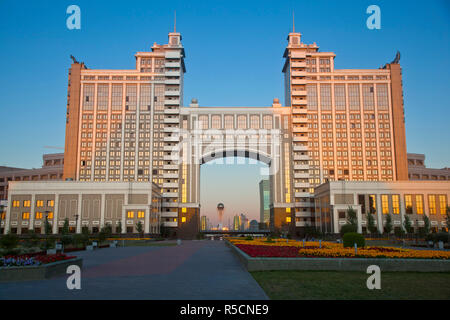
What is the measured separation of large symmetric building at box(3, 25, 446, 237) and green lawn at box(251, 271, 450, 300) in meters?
80.1

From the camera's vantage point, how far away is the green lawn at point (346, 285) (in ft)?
38.1

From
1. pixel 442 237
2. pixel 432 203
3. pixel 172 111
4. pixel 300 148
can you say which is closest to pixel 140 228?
pixel 172 111

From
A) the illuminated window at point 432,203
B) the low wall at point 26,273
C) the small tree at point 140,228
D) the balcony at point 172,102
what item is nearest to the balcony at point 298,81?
the balcony at point 172,102

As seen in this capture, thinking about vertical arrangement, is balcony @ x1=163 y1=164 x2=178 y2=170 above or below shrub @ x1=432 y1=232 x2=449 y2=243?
above

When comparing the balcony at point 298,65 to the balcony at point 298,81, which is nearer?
the balcony at point 298,81

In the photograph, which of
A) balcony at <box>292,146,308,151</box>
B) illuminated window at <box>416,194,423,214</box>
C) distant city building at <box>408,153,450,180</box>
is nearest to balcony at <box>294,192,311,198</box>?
balcony at <box>292,146,308,151</box>

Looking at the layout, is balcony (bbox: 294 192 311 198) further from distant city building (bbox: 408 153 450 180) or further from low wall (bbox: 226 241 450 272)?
low wall (bbox: 226 241 450 272)

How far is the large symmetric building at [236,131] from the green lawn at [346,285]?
80.1m

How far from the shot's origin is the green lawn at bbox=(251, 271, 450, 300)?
11.6 meters

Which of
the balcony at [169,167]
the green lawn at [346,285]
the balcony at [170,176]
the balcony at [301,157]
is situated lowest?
the green lawn at [346,285]

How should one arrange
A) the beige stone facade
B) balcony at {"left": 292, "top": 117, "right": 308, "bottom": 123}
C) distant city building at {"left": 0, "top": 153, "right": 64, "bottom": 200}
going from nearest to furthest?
the beige stone facade → balcony at {"left": 292, "top": 117, "right": 308, "bottom": 123} → distant city building at {"left": 0, "top": 153, "right": 64, "bottom": 200}

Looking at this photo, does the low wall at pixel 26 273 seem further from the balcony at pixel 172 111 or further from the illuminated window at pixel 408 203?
the balcony at pixel 172 111
